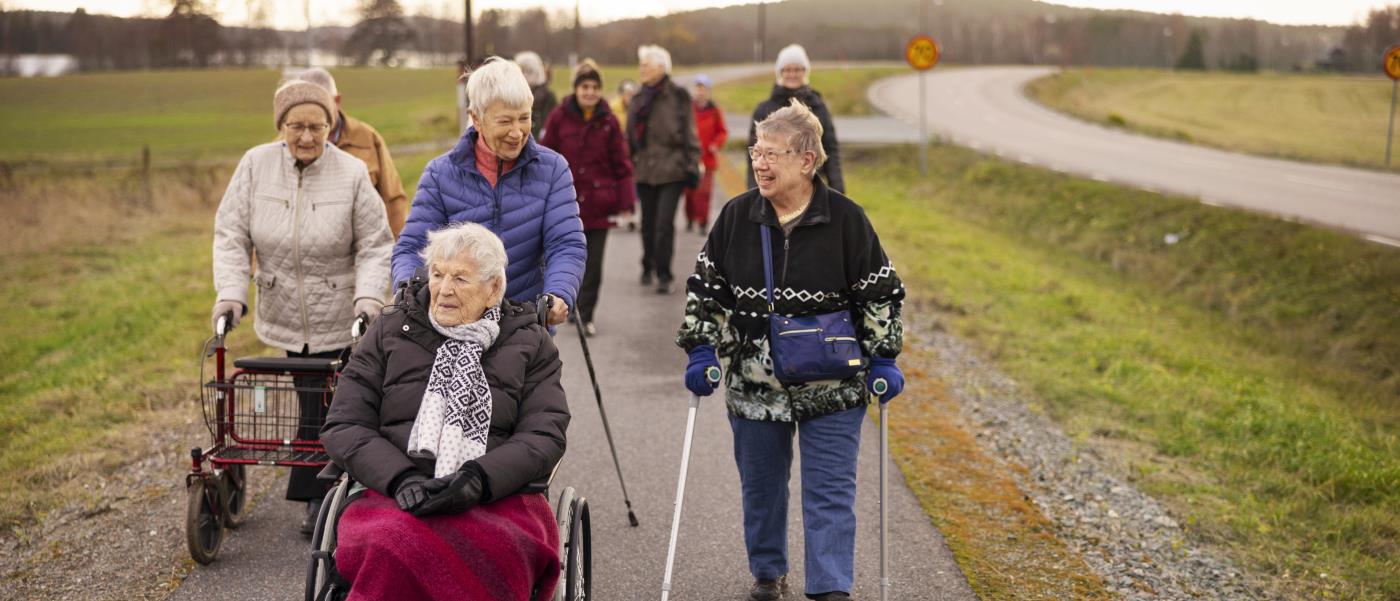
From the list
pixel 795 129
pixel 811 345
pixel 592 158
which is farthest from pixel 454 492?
pixel 592 158

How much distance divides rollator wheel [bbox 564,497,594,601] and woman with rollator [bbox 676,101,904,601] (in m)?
0.63

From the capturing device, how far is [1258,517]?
6.14 meters

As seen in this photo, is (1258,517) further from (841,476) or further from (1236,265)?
(1236,265)

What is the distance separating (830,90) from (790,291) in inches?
2049

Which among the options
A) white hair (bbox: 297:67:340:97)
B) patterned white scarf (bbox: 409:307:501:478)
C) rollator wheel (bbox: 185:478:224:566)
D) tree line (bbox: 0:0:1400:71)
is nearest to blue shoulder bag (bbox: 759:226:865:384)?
patterned white scarf (bbox: 409:307:501:478)

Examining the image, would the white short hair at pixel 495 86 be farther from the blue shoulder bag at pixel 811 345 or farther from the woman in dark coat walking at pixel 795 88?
the woman in dark coat walking at pixel 795 88

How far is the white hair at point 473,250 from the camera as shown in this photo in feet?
12.6

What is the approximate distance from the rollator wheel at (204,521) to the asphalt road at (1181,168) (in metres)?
13.3

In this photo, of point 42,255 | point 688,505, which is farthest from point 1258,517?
point 42,255

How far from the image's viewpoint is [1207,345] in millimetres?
11562

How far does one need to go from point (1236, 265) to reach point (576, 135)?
878 cm

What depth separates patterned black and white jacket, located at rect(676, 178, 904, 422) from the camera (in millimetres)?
4250

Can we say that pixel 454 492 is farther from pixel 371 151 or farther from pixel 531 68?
pixel 531 68

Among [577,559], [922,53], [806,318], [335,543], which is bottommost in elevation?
[577,559]
